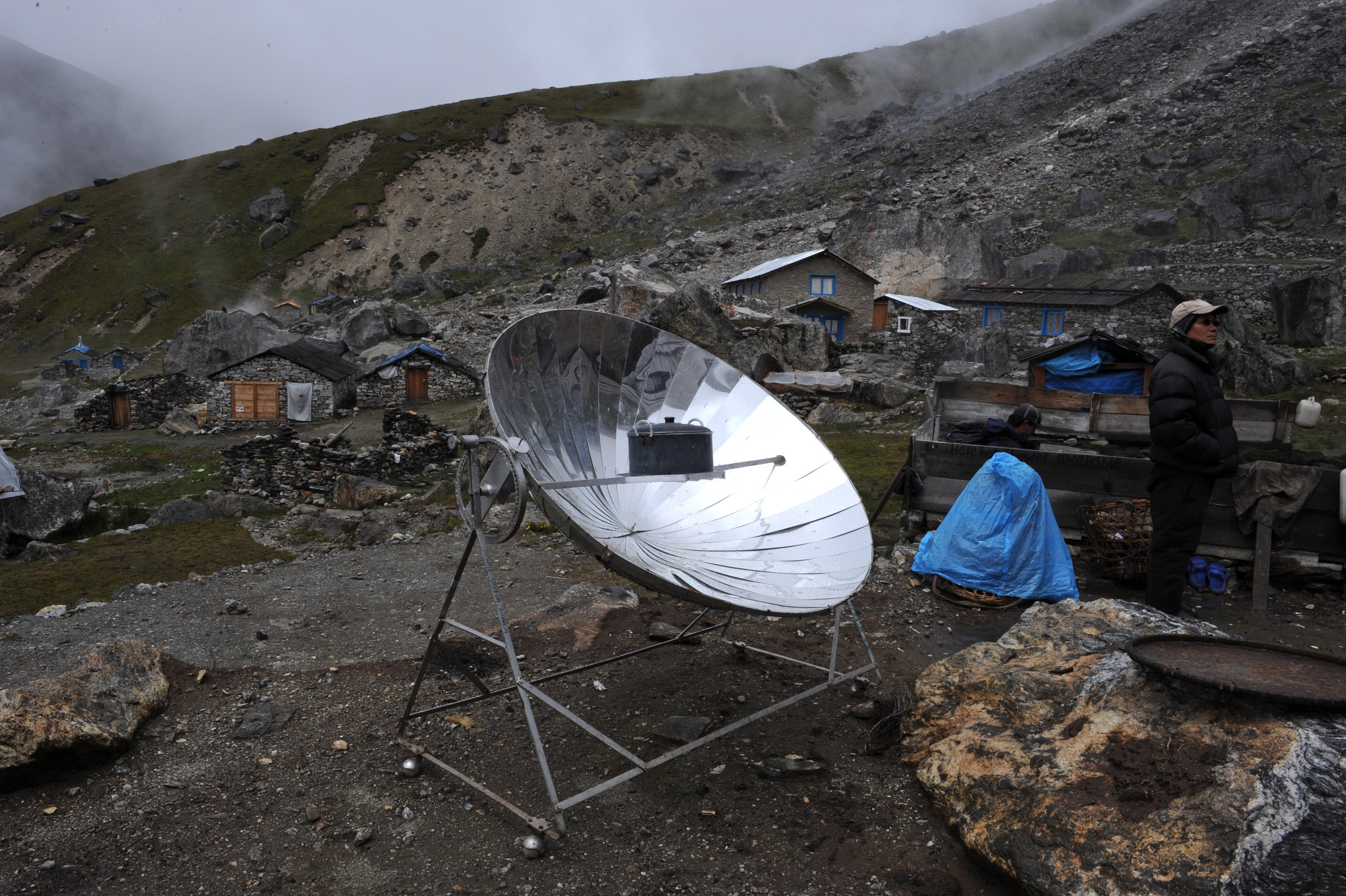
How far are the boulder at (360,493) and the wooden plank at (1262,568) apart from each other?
46.9 ft

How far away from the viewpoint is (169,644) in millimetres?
7234

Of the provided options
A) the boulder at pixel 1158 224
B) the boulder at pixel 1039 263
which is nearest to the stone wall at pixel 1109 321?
the boulder at pixel 1039 263

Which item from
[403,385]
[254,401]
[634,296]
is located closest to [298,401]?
[254,401]

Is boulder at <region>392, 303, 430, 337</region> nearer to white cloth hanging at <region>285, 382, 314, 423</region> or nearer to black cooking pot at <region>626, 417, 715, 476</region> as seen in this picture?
white cloth hanging at <region>285, 382, 314, 423</region>

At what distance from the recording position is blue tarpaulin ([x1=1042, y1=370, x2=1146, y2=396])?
1695 cm

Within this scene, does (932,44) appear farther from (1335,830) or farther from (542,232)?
(1335,830)

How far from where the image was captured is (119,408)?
3431 centimetres

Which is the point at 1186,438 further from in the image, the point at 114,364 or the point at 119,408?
the point at 114,364

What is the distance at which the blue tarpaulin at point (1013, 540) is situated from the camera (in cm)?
781

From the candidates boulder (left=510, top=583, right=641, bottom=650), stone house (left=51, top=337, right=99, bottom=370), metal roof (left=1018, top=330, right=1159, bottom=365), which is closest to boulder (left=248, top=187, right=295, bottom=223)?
stone house (left=51, top=337, right=99, bottom=370)

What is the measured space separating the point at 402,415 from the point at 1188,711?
68.8ft

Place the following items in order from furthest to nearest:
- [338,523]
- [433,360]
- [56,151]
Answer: [56,151] → [433,360] → [338,523]

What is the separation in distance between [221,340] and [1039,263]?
53462mm

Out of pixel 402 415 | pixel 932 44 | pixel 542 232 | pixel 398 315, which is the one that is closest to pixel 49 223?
pixel 542 232
